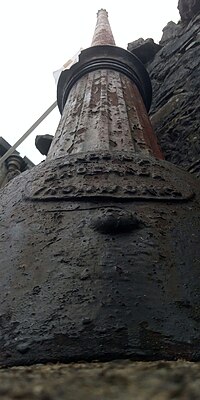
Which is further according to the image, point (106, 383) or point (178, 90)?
point (178, 90)

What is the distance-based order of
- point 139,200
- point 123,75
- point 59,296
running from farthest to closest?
point 123,75 < point 139,200 < point 59,296

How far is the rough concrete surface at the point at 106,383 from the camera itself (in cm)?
62

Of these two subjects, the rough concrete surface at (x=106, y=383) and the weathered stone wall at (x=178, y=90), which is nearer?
the rough concrete surface at (x=106, y=383)

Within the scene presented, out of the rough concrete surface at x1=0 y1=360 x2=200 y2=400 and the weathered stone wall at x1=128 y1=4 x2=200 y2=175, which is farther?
the weathered stone wall at x1=128 y1=4 x2=200 y2=175

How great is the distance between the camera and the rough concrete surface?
0.62 m

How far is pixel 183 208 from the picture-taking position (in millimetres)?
1923

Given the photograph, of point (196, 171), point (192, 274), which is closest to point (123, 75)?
point (196, 171)

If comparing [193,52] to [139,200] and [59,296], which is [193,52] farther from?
[59,296]

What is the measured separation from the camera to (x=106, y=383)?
0.67 metres

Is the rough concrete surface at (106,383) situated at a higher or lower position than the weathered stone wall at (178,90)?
lower

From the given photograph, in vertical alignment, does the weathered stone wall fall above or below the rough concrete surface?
above

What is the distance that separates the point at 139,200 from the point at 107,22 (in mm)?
5329

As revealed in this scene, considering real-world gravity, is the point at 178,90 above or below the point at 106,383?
above

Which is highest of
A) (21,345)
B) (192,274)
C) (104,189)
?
(104,189)
